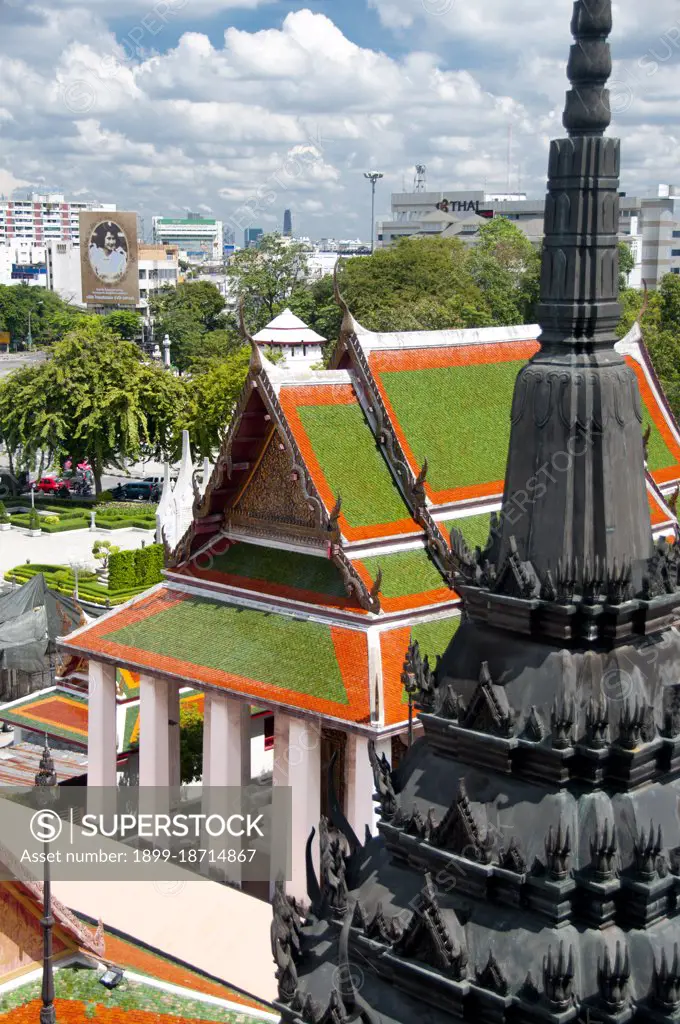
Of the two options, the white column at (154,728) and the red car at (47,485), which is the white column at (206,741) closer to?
the white column at (154,728)

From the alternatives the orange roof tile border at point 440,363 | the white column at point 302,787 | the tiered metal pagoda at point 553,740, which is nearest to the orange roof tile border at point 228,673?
the white column at point 302,787

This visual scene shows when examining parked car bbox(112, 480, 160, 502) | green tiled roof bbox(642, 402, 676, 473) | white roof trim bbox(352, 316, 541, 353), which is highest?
white roof trim bbox(352, 316, 541, 353)

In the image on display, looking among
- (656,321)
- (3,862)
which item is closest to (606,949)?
(3,862)

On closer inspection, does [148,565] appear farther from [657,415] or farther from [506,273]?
[506,273]

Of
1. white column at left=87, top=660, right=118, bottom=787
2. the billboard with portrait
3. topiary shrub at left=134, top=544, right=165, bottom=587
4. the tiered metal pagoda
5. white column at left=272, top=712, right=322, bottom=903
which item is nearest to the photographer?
the tiered metal pagoda

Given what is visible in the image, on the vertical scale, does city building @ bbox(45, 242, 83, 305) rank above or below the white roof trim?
above

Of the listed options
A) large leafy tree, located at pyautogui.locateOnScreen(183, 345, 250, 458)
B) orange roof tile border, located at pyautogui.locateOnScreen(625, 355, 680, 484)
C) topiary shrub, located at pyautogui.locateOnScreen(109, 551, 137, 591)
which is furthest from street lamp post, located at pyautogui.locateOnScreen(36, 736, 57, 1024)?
large leafy tree, located at pyautogui.locateOnScreen(183, 345, 250, 458)

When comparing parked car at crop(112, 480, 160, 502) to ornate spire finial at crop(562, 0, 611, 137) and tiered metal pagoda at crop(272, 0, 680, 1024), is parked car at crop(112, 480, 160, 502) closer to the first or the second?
tiered metal pagoda at crop(272, 0, 680, 1024)
